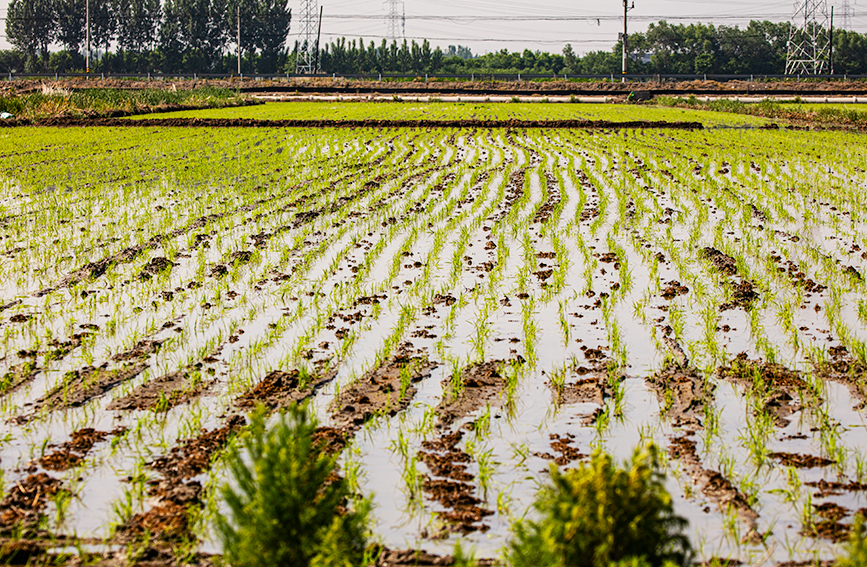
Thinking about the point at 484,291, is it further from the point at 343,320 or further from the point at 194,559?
the point at 194,559

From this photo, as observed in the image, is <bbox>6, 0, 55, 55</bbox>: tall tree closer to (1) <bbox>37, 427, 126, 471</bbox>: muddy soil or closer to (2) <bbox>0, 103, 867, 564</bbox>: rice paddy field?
(2) <bbox>0, 103, 867, 564</bbox>: rice paddy field

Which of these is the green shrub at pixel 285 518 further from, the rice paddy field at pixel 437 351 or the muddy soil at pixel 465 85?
the muddy soil at pixel 465 85

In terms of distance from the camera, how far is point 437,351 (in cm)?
475

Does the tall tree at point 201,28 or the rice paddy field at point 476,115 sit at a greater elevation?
the tall tree at point 201,28

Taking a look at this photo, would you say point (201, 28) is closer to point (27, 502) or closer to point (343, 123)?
point (343, 123)

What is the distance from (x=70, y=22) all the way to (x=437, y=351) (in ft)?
297

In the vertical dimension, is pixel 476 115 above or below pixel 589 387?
above

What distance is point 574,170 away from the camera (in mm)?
13742

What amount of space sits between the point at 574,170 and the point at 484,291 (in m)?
8.22

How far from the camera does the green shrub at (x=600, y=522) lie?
75.7 inches

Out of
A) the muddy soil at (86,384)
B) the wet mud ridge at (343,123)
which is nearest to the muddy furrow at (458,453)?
the muddy soil at (86,384)

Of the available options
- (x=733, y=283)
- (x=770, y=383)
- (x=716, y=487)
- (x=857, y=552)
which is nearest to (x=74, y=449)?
(x=716, y=487)

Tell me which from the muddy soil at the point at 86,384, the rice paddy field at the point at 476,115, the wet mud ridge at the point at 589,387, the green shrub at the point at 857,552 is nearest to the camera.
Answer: the green shrub at the point at 857,552

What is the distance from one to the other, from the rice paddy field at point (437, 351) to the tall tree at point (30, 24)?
273ft
